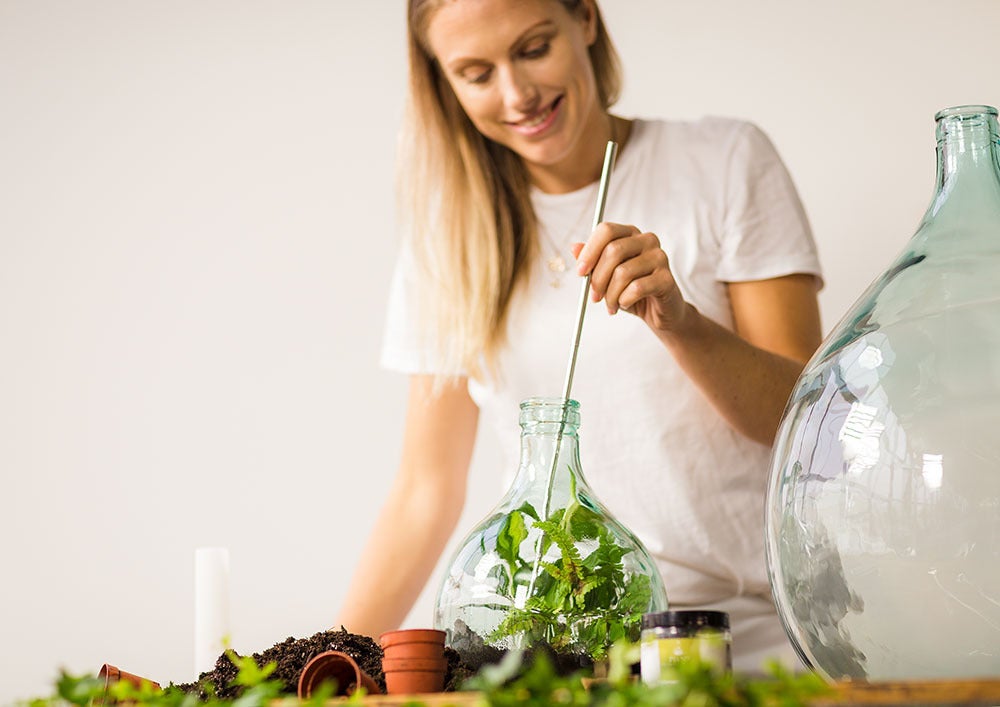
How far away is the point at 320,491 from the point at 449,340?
59 cm

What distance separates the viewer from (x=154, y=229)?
2141 millimetres

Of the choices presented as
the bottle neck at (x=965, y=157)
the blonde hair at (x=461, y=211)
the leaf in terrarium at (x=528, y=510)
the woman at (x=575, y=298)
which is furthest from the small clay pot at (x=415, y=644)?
the blonde hair at (x=461, y=211)

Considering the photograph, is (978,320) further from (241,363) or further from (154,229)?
(154,229)

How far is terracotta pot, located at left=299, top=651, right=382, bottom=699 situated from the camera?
63 centimetres

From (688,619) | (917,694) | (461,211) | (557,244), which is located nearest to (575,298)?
(557,244)

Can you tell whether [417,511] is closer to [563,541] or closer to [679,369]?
[679,369]

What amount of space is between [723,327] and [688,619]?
0.66 metres

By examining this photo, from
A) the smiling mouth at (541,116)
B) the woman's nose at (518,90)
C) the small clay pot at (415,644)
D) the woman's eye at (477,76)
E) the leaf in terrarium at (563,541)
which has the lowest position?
the small clay pot at (415,644)

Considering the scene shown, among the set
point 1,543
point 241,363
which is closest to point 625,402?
point 241,363

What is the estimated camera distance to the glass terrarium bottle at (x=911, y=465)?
57cm

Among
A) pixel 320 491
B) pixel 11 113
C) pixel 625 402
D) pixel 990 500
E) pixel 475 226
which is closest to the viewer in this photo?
pixel 990 500

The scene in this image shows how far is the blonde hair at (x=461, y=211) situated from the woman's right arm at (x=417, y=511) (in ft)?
0.28

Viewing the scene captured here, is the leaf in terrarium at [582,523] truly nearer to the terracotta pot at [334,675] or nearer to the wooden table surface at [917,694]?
the terracotta pot at [334,675]

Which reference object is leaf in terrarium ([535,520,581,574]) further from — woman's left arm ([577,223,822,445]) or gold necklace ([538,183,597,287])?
gold necklace ([538,183,597,287])
